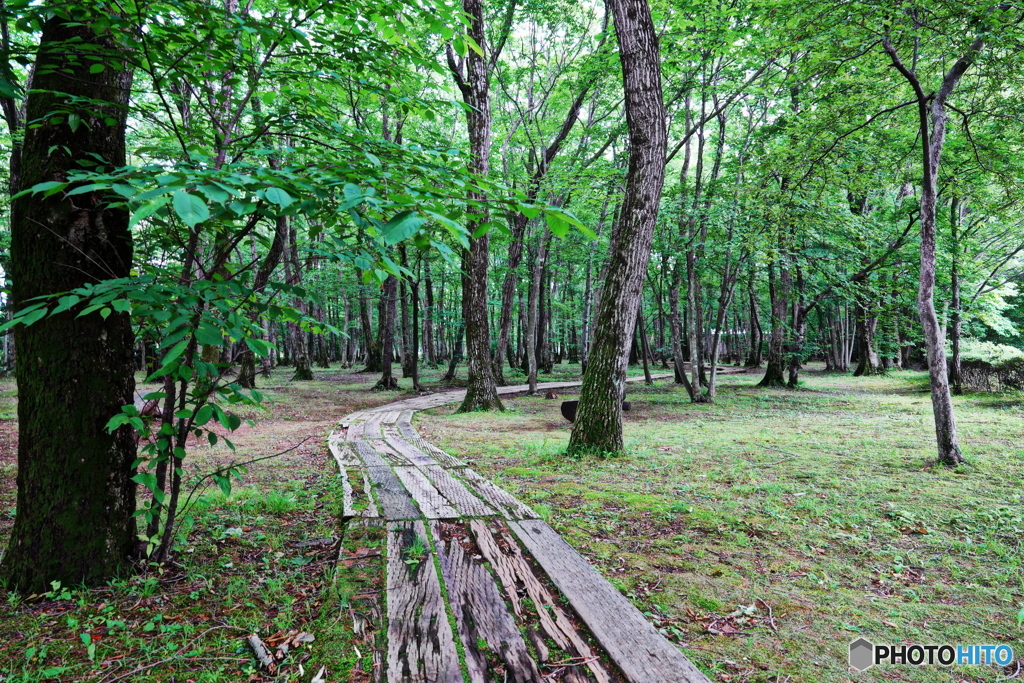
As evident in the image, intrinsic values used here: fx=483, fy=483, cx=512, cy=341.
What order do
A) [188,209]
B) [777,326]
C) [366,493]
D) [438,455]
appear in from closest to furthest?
[188,209], [366,493], [438,455], [777,326]

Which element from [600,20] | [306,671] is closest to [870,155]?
[600,20]

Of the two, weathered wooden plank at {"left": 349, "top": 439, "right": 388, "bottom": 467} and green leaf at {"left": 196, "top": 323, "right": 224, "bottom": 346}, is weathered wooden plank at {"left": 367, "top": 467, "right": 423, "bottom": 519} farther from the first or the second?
green leaf at {"left": 196, "top": 323, "right": 224, "bottom": 346}

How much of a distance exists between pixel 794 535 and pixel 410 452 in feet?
13.2

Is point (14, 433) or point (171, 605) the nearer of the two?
point (171, 605)

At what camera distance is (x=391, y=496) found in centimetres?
393

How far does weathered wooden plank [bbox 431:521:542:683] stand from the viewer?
6.06 feet

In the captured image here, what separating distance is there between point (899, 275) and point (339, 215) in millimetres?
15541

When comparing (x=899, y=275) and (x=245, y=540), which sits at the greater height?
(x=899, y=275)

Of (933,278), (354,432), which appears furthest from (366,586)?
(933,278)

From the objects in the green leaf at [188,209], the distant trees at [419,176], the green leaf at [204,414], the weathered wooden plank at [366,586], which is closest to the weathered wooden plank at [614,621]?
the weathered wooden plank at [366,586]

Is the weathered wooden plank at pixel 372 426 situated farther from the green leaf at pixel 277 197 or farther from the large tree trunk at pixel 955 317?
the large tree trunk at pixel 955 317

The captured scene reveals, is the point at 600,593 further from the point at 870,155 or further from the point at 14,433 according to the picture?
the point at 870,155

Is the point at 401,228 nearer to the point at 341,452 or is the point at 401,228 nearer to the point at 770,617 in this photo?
the point at 770,617

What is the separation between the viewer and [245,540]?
131 inches
